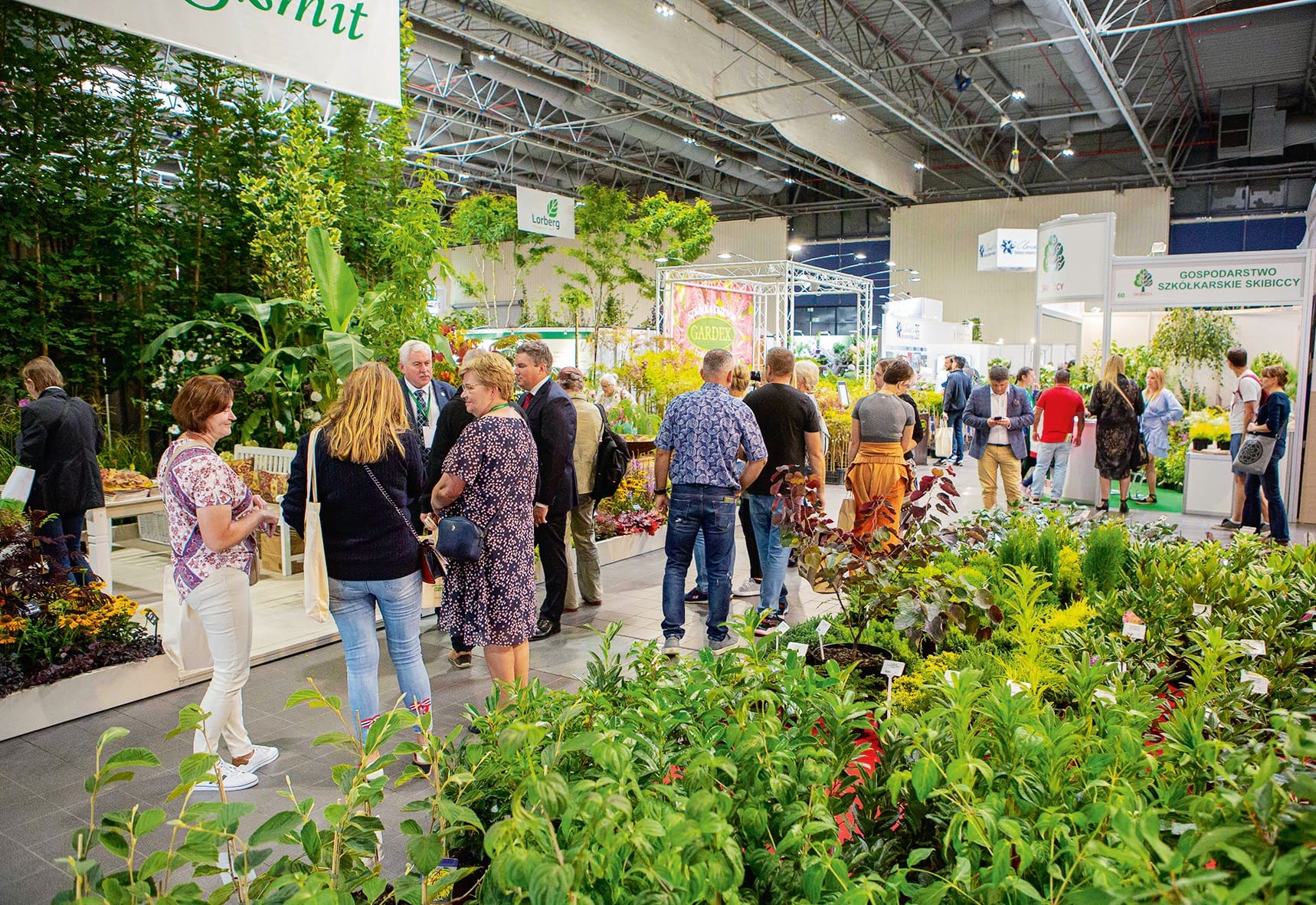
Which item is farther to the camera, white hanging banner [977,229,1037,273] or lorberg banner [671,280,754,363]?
white hanging banner [977,229,1037,273]

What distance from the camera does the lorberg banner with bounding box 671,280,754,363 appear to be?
1152 centimetres

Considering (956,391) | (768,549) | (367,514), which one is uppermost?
(956,391)

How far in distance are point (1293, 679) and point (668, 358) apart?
863 centimetres

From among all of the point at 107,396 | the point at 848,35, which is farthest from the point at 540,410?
the point at 848,35

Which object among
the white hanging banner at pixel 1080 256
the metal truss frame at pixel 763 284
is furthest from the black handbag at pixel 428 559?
the metal truss frame at pixel 763 284

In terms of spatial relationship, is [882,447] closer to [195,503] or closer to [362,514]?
[362,514]

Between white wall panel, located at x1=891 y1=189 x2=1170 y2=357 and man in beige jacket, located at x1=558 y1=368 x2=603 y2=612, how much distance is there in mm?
19616

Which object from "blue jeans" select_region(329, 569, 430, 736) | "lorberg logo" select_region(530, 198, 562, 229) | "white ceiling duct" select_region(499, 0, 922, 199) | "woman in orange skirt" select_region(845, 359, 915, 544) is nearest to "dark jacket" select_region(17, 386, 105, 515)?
"blue jeans" select_region(329, 569, 430, 736)

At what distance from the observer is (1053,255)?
9125 mm

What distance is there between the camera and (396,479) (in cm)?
289

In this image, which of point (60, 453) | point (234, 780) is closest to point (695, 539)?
point (234, 780)

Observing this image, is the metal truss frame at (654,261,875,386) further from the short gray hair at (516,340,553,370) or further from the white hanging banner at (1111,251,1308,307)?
the short gray hair at (516,340,553,370)

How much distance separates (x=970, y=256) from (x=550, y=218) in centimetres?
1291

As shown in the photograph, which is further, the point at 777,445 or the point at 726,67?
the point at 726,67
